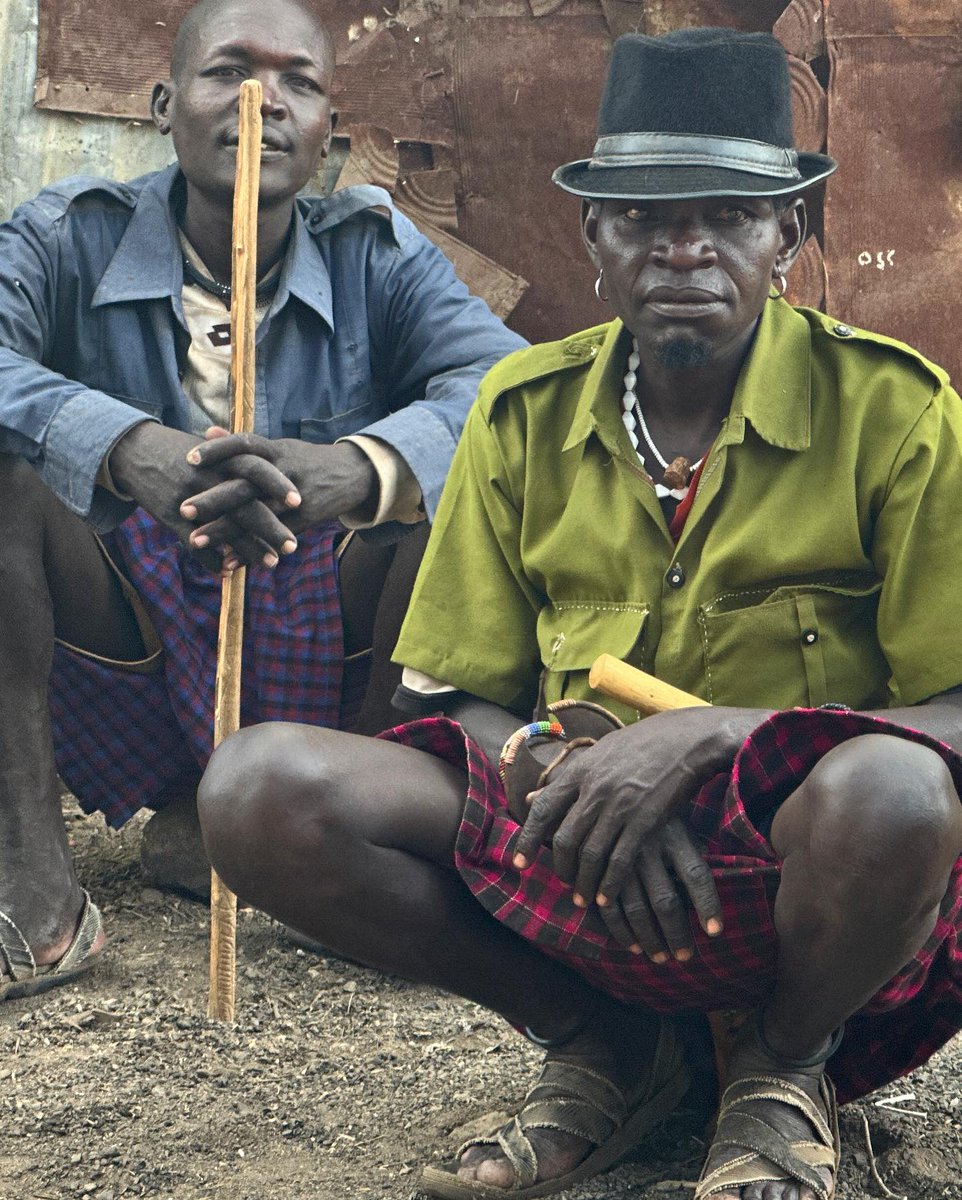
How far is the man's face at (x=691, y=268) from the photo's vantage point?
2.26 m

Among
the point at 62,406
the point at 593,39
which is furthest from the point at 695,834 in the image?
the point at 593,39

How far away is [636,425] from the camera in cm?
241

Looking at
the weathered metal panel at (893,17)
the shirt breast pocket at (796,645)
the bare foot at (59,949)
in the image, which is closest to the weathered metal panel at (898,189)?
the weathered metal panel at (893,17)

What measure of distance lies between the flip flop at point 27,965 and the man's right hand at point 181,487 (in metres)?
0.73

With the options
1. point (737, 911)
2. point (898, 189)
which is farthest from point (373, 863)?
point (898, 189)

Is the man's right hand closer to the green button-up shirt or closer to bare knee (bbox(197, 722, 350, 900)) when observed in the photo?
the green button-up shirt

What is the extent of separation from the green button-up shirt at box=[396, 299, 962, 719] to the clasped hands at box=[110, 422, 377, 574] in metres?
0.50

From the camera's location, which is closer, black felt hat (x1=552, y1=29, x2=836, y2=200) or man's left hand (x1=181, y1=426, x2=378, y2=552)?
black felt hat (x1=552, y1=29, x2=836, y2=200)

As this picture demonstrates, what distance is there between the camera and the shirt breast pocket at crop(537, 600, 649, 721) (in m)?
2.28

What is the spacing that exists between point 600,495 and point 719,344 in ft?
0.88

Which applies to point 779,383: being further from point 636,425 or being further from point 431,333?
point 431,333

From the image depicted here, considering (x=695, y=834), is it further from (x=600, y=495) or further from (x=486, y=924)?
(x=600, y=495)

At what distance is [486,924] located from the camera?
2.17 m

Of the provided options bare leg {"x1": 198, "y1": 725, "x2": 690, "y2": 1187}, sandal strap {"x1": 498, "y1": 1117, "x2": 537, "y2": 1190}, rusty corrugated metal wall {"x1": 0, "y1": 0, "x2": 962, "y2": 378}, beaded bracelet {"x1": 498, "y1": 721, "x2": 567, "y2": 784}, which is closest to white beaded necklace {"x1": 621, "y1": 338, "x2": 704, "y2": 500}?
beaded bracelet {"x1": 498, "y1": 721, "x2": 567, "y2": 784}
